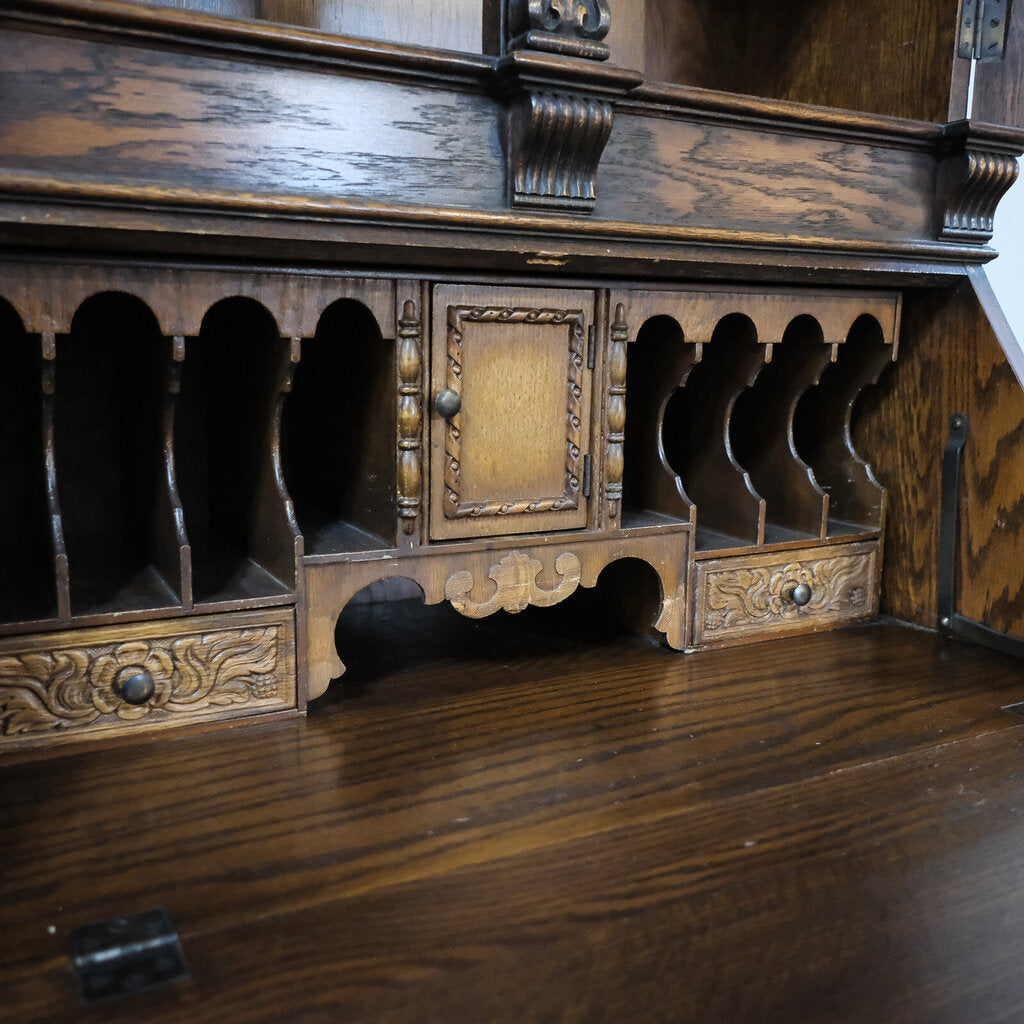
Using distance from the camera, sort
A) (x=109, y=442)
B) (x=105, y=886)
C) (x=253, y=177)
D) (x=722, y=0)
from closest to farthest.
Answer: (x=105, y=886)
(x=253, y=177)
(x=109, y=442)
(x=722, y=0)

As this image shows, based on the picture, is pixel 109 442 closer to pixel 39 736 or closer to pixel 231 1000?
pixel 39 736

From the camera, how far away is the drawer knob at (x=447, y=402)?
1125 mm

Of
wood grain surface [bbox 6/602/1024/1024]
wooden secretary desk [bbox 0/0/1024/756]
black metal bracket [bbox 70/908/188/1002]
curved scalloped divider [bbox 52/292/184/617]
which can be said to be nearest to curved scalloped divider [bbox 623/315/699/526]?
wooden secretary desk [bbox 0/0/1024/756]

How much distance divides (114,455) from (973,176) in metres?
1.23

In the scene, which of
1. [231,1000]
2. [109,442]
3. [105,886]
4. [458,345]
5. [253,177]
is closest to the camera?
[231,1000]

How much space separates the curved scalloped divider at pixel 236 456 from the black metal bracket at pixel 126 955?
39 centimetres

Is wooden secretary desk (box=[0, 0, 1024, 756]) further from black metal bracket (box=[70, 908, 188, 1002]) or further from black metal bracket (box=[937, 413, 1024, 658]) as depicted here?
black metal bracket (box=[70, 908, 188, 1002])

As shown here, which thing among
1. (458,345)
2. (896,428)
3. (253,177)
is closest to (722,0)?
(896,428)

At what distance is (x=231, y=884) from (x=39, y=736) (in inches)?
13.6

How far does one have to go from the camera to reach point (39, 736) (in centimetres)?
101

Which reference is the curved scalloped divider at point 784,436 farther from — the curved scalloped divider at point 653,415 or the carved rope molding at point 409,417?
the carved rope molding at point 409,417

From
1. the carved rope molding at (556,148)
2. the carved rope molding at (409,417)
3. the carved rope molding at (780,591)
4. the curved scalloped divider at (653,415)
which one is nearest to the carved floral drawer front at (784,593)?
the carved rope molding at (780,591)

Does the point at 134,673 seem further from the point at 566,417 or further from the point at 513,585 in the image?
the point at 566,417

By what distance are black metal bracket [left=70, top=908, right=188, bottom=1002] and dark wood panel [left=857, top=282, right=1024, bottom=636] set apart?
3.89 feet
